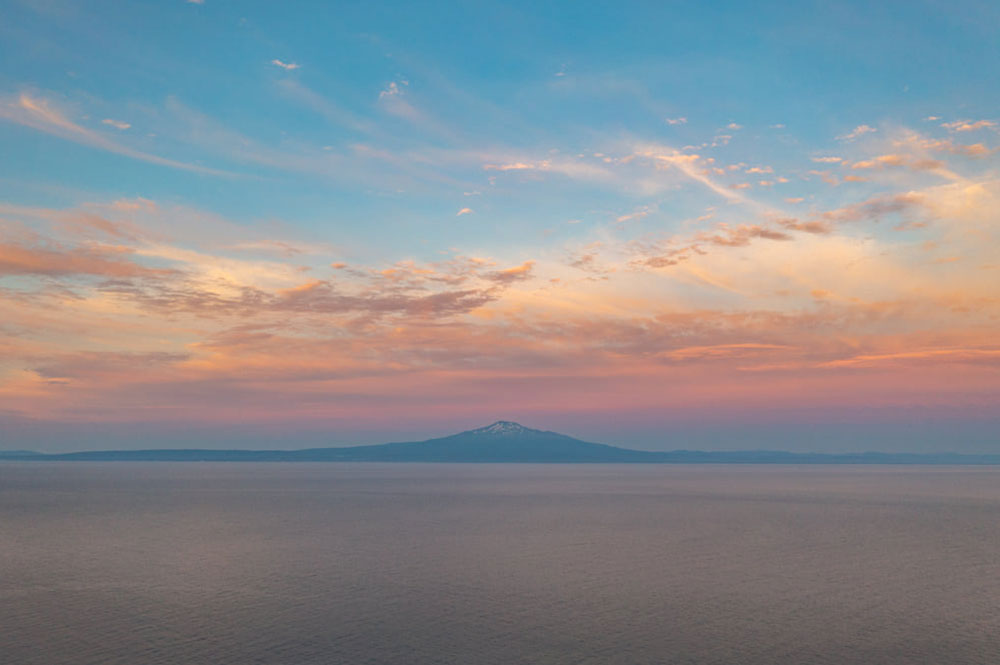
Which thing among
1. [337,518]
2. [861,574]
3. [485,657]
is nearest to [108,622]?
[485,657]

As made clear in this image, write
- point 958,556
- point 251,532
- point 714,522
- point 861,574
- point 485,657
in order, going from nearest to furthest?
point 485,657, point 861,574, point 958,556, point 251,532, point 714,522

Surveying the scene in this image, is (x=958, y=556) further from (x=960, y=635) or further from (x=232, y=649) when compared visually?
(x=232, y=649)

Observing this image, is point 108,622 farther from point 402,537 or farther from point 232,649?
point 402,537

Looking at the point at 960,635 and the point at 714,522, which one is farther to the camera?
the point at 714,522

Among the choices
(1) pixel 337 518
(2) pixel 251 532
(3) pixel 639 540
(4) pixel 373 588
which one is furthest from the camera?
(1) pixel 337 518

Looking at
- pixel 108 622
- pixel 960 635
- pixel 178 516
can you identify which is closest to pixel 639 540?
pixel 960 635

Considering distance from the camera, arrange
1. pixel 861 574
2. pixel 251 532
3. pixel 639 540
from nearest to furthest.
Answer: pixel 861 574
pixel 639 540
pixel 251 532
